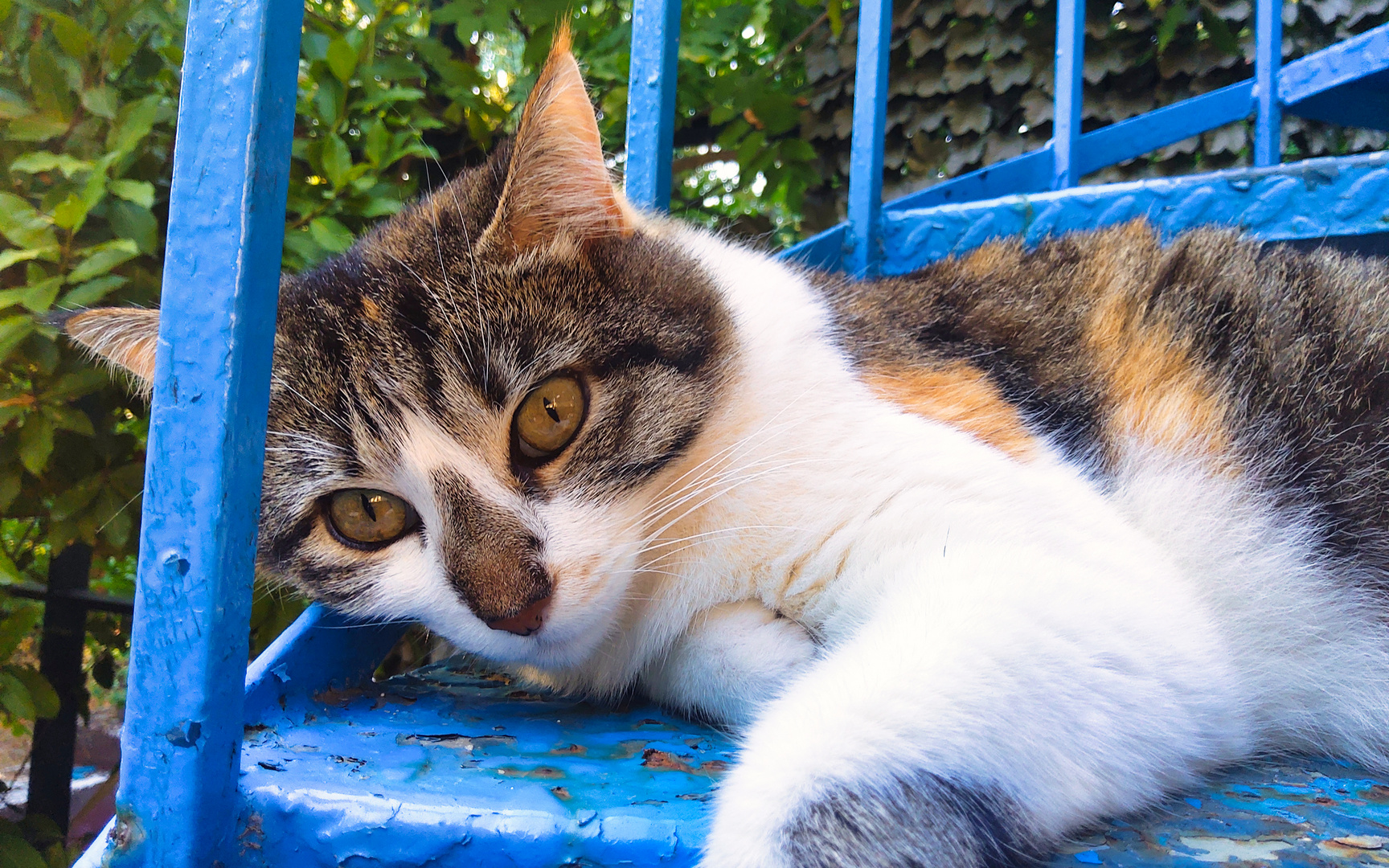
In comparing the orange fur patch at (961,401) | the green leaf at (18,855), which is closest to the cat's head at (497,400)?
the orange fur patch at (961,401)

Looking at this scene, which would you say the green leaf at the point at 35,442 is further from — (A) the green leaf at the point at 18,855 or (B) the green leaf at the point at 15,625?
(A) the green leaf at the point at 18,855

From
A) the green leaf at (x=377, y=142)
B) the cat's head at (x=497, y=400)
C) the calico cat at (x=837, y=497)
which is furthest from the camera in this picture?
the green leaf at (x=377, y=142)

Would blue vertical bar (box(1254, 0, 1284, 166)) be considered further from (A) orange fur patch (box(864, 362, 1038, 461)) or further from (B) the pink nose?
(B) the pink nose

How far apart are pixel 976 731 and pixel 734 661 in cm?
35

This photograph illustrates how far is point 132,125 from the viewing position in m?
1.64

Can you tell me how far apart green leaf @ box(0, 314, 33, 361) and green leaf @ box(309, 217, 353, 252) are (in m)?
0.53

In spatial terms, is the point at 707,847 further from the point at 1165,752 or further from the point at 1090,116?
the point at 1090,116

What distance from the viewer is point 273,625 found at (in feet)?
6.10

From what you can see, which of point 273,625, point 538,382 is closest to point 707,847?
point 538,382

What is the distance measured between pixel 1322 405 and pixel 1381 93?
119cm

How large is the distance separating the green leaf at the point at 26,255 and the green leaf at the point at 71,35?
45cm

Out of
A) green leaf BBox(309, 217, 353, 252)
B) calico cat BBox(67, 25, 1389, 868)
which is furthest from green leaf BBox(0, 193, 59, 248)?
calico cat BBox(67, 25, 1389, 868)

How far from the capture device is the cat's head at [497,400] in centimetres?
101

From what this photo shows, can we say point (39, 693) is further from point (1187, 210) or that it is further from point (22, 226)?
point (1187, 210)
